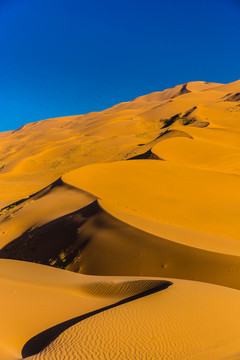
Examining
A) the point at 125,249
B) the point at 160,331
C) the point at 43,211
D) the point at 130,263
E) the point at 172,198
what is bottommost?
the point at 130,263

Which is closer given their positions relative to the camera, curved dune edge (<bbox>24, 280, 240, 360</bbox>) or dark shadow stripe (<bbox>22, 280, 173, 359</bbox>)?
curved dune edge (<bbox>24, 280, 240, 360</bbox>)

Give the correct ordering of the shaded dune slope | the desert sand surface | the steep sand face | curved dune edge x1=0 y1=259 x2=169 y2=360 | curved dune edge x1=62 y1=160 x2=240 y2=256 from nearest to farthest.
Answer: the desert sand surface, curved dune edge x1=0 y1=259 x2=169 y2=360, the shaded dune slope, curved dune edge x1=62 y1=160 x2=240 y2=256, the steep sand face

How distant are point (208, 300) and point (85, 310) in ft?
7.54

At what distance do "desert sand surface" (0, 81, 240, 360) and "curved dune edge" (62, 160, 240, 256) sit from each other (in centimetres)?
5

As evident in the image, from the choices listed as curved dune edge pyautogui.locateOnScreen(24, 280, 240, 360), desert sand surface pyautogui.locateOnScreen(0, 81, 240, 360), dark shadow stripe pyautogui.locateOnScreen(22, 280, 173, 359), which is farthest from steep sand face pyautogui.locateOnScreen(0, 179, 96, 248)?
curved dune edge pyautogui.locateOnScreen(24, 280, 240, 360)

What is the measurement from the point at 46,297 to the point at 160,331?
3.05 meters

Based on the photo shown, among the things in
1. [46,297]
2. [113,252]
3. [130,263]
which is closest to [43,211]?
[113,252]

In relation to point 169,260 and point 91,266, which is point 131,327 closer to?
point 169,260

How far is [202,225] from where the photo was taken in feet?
34.6

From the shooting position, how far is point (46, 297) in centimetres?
664

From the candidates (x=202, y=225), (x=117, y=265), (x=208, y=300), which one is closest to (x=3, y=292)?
(x=117, y=265)

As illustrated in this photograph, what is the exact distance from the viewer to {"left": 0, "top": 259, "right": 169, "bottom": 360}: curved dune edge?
5066mm

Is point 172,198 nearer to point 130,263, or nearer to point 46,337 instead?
point 130,263

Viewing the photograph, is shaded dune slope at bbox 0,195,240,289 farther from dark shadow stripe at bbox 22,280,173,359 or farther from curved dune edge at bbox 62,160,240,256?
dark shadow stripe at bbox 22,280,173,359
